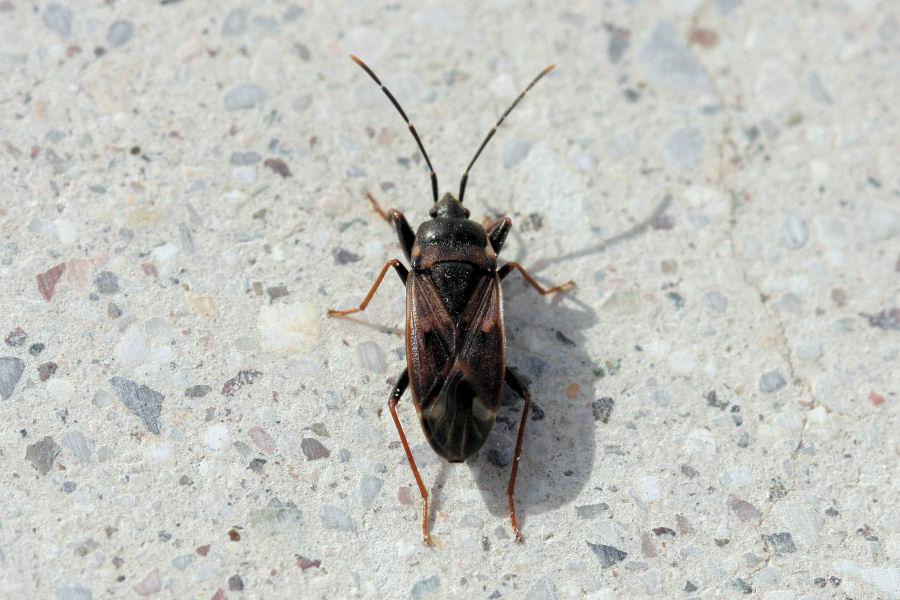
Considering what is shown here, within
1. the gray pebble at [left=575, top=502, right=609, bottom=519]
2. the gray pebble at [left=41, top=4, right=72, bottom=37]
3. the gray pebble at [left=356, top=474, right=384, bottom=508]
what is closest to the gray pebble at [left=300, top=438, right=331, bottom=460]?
the gray pebble at [left=356, top=474, right=384, bottom=508]

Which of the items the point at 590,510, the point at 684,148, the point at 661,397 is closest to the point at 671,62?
the point at 684,148

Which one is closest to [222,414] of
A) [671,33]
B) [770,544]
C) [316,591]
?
[316,591]

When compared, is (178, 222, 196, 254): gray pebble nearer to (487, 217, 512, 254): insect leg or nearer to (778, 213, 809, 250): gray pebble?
(487, 217, 512, 254): insect leg

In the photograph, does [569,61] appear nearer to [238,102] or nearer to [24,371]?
[238,102]

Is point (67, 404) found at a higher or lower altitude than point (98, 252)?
lower

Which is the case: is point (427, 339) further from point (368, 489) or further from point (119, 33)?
point (119, 33)

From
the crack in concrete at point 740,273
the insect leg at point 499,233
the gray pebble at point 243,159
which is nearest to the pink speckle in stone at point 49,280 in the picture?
the gray pebble at point 243,159

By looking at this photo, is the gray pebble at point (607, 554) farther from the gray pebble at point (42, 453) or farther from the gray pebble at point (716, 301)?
the gray pebble at point (42, 453)
